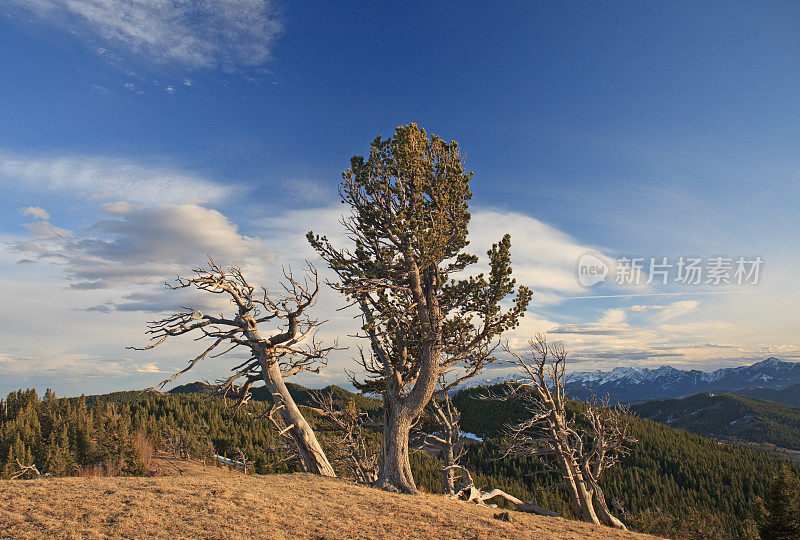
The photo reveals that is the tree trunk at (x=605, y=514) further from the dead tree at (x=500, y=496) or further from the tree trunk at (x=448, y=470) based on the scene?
the tree trunk at (x=448, y=470)

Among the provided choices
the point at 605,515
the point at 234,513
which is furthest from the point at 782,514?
the point at 234,513

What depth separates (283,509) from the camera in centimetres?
1065

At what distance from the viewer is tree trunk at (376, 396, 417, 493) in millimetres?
15938

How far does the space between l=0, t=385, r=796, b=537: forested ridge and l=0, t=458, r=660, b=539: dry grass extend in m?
23.5

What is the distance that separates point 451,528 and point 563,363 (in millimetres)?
13030

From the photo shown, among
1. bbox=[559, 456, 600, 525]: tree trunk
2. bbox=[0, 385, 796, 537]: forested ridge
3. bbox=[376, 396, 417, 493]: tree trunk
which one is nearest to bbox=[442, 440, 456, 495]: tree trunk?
bbox=[376, 396, 417, 493]: tree trunk

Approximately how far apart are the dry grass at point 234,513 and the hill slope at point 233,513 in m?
0.02

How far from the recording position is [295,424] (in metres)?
18.0

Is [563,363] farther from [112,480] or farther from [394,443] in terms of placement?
[112,480]

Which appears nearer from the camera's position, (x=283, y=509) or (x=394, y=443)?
(x=283, y=509)

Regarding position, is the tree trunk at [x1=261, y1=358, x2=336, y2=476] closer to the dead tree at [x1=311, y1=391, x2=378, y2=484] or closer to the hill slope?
the dead tree at [x1=311, y1=391, x2=378, y2=484]

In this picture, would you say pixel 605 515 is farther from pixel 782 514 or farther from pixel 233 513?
pixel 782 514

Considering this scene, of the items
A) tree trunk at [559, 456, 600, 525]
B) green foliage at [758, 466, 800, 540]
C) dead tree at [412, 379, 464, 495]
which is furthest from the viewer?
green foliage at [758, 466, 800, 540]

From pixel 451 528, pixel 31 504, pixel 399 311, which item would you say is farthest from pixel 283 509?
pixel 399 311
